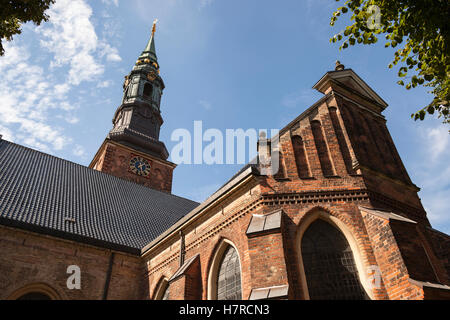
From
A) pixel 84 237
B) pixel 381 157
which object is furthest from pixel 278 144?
pixel 84 237

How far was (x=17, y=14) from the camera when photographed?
615 cm

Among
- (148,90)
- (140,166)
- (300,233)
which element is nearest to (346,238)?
(300,233)

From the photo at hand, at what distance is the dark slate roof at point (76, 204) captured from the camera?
1243 cm

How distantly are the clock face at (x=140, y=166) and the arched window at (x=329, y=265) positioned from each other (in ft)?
63.1

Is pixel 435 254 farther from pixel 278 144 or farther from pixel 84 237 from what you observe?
pixel 84 237

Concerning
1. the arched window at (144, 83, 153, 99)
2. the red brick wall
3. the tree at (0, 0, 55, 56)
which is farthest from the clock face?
the tree at (0, 0, 55, 56)

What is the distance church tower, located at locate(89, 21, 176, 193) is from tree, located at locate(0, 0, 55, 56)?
18.3m

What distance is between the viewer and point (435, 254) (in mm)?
9328

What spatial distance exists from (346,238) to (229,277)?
3.44 m

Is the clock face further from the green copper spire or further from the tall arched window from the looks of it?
the tall arched window

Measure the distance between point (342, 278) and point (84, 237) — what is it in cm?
952

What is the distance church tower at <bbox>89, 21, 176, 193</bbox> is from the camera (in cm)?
2497

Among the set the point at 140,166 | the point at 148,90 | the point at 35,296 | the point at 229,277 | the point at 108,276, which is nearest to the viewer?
the point at 229,277
